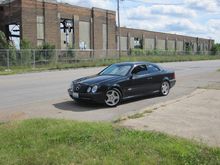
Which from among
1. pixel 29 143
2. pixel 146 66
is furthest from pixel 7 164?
pixel 146 66

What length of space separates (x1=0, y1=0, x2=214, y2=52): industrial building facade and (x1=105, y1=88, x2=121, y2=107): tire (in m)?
37.2

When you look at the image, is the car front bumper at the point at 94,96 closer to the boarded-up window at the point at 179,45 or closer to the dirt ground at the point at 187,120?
the dirt ground at the point at 187,120

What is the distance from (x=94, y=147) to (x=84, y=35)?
50.9 metres

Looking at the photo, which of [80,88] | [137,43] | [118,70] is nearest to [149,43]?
[137,43]

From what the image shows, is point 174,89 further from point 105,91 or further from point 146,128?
point 146,128

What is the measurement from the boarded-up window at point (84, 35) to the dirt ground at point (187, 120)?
146ft

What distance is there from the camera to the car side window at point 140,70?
1283 centimetres

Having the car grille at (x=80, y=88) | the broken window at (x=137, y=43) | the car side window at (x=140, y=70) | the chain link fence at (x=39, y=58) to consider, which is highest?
the broken window at (x=137, y=43)

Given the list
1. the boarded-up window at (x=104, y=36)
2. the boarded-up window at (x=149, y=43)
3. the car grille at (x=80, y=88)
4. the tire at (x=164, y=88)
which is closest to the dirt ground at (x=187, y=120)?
the tire at (x=164, y=88)

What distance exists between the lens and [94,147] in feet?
20.4

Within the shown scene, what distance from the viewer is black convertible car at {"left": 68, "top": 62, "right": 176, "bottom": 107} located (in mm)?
11406

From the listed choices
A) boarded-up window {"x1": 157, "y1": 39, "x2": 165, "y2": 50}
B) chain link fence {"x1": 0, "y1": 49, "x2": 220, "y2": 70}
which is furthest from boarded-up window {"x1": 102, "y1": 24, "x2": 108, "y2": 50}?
boarded-up window {"x1": 157, "y1": 39, "x2": 165, "y2": 50}

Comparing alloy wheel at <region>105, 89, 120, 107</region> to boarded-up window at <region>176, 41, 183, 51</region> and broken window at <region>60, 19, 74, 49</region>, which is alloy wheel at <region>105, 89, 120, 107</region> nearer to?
broken window at <region>60, 19, 74, 49</region>

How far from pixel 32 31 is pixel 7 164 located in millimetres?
44082
